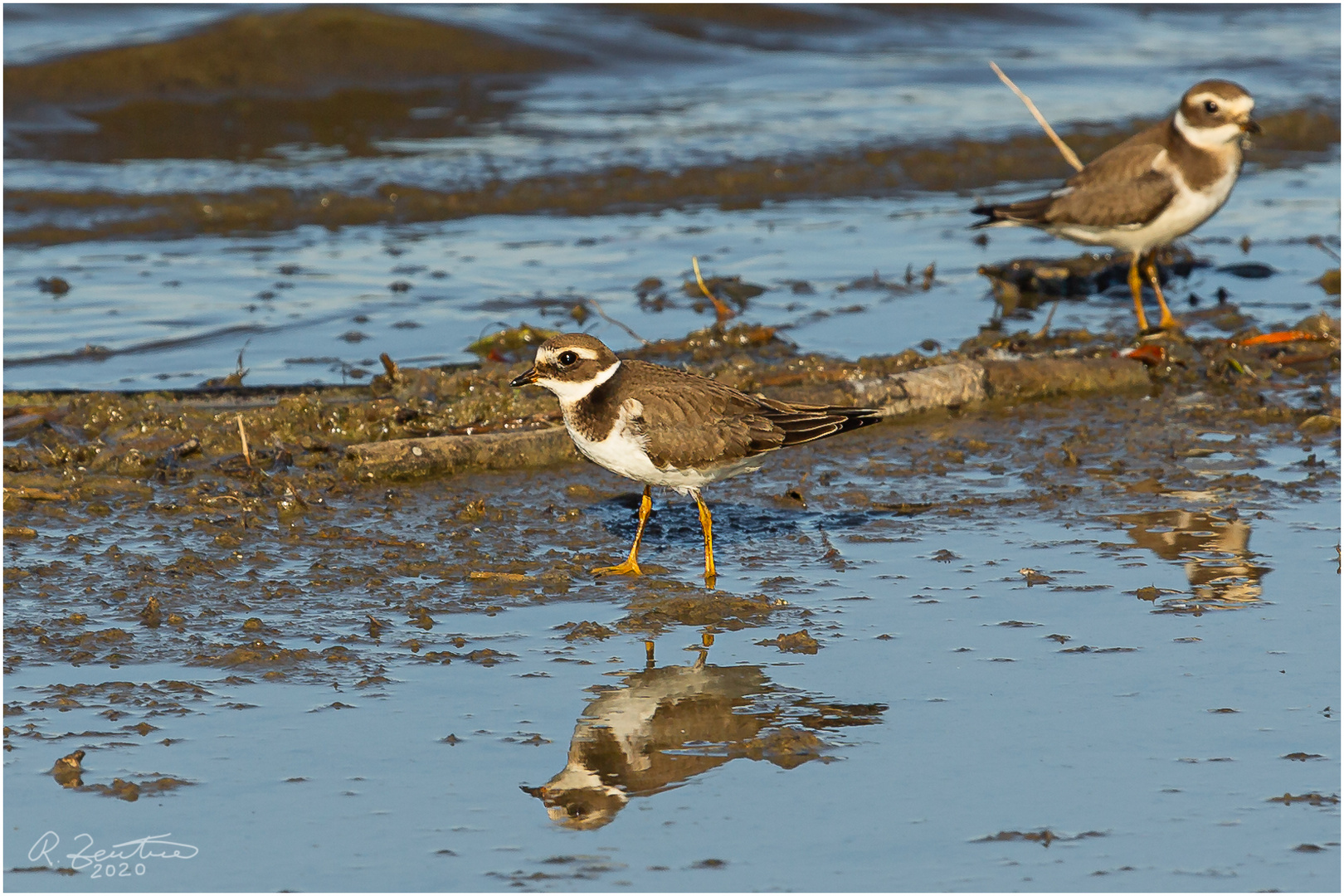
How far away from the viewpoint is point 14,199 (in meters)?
13.4

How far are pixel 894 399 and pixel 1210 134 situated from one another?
3.87 m

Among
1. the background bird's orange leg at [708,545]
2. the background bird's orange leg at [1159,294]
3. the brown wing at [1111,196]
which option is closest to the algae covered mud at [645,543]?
the background bird's orange leg at [708,545]

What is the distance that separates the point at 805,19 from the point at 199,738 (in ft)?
59.7

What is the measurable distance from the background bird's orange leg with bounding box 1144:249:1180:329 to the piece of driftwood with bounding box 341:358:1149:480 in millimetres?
932

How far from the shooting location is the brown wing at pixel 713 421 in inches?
239

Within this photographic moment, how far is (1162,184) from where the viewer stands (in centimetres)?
1023

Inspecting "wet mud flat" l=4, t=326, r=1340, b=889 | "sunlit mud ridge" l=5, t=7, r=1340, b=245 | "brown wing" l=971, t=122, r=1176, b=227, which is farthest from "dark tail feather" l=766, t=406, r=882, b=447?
"sunlit mud ridge" l=5, t=7, r=1340, b=245

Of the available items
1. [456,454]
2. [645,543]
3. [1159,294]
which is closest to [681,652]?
[645,543]

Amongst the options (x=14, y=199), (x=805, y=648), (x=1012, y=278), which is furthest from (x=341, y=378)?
(x=14, y=199)

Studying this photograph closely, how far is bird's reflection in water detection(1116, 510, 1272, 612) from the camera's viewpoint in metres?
5.79

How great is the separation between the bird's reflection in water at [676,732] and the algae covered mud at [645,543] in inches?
0.8
